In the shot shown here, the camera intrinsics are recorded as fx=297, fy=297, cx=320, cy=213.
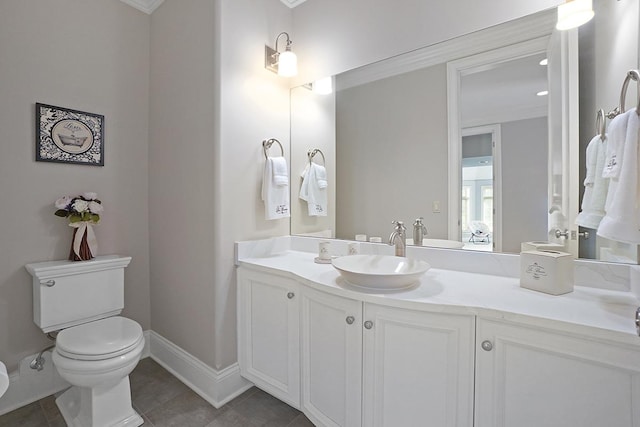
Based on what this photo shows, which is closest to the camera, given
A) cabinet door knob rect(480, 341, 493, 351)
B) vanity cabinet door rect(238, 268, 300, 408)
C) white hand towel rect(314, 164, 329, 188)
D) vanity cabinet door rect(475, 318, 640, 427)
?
vanity cabinet door rect(475, 318, 640, 427)

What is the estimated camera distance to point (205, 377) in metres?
1.77

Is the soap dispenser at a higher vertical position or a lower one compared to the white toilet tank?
higher

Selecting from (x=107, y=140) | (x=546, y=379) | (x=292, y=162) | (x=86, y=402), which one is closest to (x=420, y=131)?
(x=292, y=162)

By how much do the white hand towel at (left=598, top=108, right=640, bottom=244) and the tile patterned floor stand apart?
1.57 meters

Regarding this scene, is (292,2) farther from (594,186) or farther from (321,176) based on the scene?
(594,186)

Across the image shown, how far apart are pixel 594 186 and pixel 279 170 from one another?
153 cm

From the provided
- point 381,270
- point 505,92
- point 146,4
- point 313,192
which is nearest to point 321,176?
point 313,192

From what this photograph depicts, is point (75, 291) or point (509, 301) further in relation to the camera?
point (75, 291)

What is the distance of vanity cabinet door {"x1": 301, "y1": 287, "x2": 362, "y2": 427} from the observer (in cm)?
121

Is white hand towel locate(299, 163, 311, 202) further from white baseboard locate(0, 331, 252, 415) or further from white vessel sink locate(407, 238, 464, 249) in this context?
white baseboard locate(0, 331, 252, 415)

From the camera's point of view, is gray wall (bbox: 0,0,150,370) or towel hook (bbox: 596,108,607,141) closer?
towel hook (bbox: 596,108,607,141)

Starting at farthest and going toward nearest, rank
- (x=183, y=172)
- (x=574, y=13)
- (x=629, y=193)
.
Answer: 1. (x=183, y=172)
2. (x=574, y=13)
3. (x=629, y=193)

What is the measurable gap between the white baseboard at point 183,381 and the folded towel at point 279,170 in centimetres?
115

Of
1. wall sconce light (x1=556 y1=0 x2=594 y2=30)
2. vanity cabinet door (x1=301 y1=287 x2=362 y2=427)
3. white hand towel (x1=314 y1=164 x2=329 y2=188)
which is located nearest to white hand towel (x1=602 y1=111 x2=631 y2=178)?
wall sconce light (x1=556 y1=0 x2=594 y2=30)
